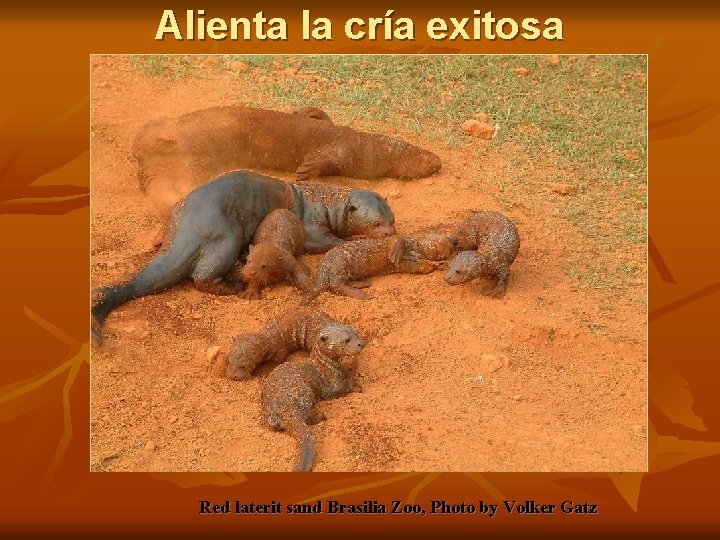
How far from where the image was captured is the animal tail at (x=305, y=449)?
6504mm

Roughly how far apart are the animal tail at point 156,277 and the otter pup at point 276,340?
105cm

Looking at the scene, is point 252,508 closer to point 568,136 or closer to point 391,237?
point 391,237

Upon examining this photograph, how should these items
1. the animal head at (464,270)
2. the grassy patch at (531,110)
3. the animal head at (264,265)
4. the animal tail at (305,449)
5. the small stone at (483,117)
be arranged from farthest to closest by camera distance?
the small stone at (483,117) < the grassy patch at (531,110) < the animal head at (464,270) < the animal head at (264,265) < the animal tail at (305,449)

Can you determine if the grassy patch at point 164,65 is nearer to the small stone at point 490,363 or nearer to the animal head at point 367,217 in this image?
the animal head at point 367,217

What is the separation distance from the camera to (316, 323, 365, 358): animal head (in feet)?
24.4

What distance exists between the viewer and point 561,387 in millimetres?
7543

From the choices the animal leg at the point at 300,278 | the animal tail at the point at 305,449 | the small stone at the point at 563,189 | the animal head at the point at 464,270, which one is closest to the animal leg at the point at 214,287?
the animal leg at the point at 300,278

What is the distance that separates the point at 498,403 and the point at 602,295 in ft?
6.37

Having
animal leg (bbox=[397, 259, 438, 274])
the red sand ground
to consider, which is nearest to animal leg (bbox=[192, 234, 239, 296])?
the red sand ground

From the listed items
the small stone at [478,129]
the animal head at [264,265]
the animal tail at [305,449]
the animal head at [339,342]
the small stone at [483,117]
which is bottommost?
the animal tail at [305,449]

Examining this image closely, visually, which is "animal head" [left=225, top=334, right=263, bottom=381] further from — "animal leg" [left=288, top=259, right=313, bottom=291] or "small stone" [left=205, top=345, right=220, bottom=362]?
"animal leg" [left=288, top=259, right=313, bottom=291]

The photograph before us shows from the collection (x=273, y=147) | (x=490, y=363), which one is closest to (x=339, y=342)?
(x=490, y=363)

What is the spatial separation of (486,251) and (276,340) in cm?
210

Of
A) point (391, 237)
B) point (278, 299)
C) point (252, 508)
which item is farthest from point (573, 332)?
point (252, 508)
